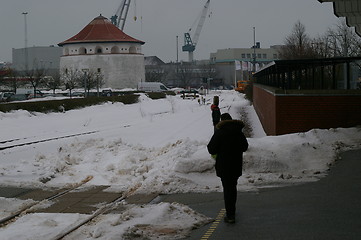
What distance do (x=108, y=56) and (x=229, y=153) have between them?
126 meters

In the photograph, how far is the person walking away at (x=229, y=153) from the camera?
10016 mm

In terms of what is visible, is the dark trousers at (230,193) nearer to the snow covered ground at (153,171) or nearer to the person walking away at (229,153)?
the person walking away at (229,153)

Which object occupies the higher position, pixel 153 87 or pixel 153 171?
pixel 153 87

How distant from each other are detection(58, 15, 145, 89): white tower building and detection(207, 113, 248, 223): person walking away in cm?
12353

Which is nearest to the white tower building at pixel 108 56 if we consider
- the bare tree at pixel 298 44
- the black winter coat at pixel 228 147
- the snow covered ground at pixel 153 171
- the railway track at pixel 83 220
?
the bare tree at pixel 298 44

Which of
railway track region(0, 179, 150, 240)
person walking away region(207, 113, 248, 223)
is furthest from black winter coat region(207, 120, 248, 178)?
railway track region(0, 179, 150, 240)

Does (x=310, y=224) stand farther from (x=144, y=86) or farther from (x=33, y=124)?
(x=144, y=86)

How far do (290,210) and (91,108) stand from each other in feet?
147

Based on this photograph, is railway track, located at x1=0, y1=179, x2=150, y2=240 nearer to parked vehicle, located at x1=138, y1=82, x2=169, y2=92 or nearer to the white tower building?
parked vehicle, located at x1=138, y1=82, x2=169, y2=92

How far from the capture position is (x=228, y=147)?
32.9ft

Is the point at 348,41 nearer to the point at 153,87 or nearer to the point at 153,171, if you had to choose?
the point at 153,171

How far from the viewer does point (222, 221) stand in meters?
10.1

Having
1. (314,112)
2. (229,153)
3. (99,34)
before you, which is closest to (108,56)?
(99,34)

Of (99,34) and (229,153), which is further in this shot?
(99,34)
